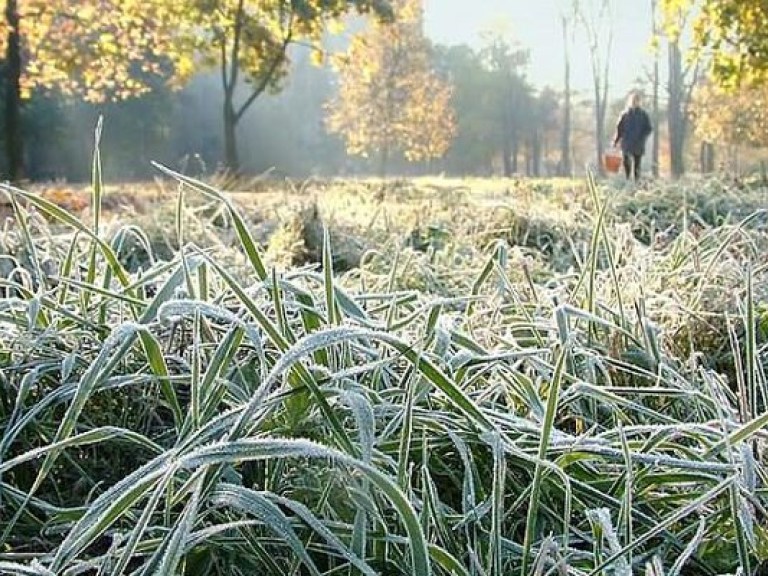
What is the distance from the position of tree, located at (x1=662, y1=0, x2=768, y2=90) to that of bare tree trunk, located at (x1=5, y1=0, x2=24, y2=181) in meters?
8.01

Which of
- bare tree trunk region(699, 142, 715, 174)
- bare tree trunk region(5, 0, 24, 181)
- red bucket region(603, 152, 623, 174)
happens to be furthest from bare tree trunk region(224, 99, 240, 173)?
bare tree trunk region(699, 142, 715, 174)

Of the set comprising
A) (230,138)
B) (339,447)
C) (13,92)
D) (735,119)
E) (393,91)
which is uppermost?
(393,91)

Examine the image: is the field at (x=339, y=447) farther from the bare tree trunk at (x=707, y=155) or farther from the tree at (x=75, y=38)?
the bare tree trunk at (x=707, y=155)

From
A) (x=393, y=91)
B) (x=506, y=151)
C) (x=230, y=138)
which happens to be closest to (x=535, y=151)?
(x=506, y=151)

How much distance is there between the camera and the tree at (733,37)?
26.4ft

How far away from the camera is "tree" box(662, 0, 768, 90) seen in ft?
26.4

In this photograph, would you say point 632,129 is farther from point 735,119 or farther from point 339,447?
point 735,119

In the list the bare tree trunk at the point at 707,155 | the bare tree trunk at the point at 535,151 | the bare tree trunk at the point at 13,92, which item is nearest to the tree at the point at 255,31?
the bare tree trunk at the point at 13,92

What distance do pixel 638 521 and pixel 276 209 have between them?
11.5ft

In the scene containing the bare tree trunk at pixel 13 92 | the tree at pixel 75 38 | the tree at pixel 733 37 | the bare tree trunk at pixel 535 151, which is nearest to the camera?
the tree at pixel 733 37

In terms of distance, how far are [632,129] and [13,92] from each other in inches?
310

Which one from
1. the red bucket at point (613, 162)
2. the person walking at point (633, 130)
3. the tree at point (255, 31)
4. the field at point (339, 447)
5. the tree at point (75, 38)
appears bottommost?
the field at point (339, 447)

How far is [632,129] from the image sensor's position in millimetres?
9664

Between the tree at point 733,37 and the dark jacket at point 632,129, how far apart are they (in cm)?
96
